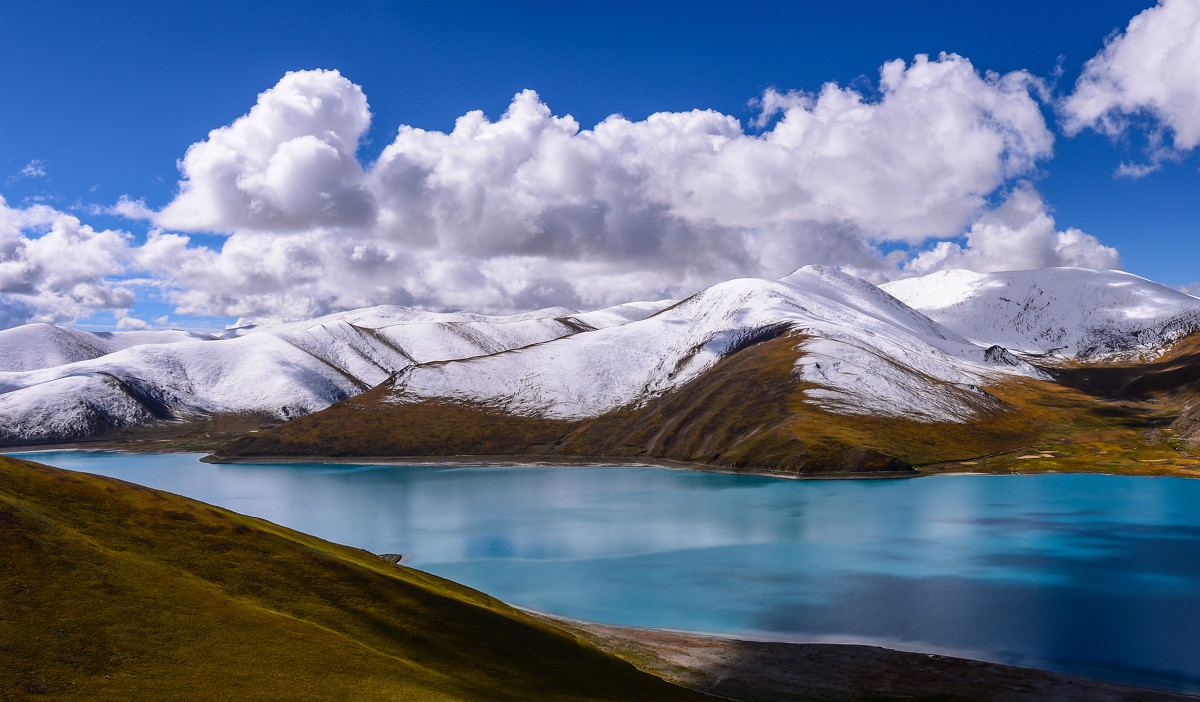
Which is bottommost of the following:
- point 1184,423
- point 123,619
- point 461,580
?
point 461,580

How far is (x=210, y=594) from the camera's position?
3384 cm

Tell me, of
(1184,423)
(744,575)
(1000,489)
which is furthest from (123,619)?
(1184,423)

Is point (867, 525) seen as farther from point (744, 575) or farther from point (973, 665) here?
point (973, 665)

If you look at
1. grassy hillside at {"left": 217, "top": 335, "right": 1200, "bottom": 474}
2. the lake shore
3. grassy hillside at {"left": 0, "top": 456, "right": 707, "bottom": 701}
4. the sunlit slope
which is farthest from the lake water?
grassy hillside at {"left": 0, "top": 456, "right": 707, "bottom": 701}

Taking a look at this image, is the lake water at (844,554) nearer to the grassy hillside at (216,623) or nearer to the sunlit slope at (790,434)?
the sunlit slope at (790,434)

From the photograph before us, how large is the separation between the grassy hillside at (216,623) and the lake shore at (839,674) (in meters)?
5.25

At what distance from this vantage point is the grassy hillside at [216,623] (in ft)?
86.8

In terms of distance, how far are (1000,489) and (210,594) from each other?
11890 centimetres

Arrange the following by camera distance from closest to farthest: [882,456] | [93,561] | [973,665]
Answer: [93,561] → [973,665] → [882,456]

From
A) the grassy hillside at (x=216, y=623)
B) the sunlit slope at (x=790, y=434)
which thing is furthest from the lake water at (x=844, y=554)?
the grassy hillside at (x=216, y=623)

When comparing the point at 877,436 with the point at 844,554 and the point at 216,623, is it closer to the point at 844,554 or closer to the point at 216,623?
the point at 844,554

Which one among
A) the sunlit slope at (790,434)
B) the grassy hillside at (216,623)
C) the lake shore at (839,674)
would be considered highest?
the sunlit slope at (790,434)

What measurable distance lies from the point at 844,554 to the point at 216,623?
6051 centimetres

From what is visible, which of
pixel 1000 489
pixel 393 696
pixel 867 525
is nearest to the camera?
pixel 393 696
